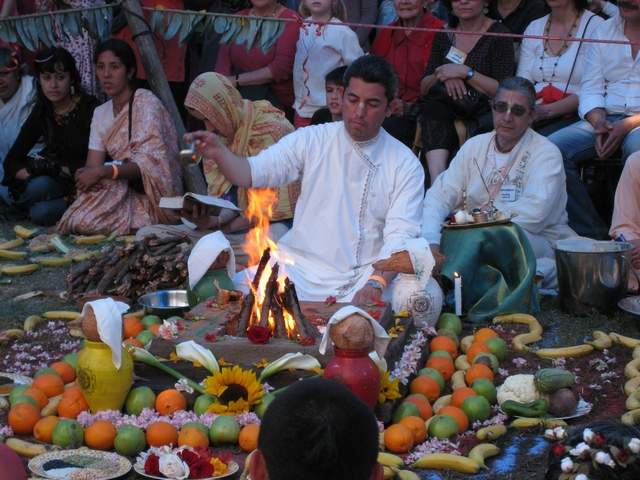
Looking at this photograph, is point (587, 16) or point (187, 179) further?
point (187, 179)

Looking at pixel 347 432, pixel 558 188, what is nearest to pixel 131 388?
pixel 347 432

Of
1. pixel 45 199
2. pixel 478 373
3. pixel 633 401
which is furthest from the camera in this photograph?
pixel 45 199

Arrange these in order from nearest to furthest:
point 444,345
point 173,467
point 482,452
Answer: point 173,467
point 482,452
point 444,345

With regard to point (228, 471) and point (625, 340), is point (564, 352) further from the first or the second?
point (228, 471)

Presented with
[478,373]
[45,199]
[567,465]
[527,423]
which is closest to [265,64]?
[45,199]

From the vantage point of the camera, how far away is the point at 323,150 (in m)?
6.75

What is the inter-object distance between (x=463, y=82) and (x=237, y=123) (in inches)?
73.2

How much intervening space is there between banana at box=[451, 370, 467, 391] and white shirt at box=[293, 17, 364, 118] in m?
3.99

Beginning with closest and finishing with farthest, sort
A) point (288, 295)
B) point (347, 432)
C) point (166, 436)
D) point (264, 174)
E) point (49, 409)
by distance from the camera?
1. point (347, 432)
2. point (166, 436)
3. point (49, 409)
4. point (288, 295)
5. point (264, 174)

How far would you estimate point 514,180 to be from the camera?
770 centimetres

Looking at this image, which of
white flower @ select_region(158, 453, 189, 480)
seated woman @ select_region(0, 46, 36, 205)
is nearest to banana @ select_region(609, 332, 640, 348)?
white flower @ select_region(158, 453, 189, 480)

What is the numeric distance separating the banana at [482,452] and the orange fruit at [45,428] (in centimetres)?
185

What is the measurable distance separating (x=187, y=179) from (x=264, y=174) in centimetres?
307

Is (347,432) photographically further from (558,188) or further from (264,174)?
(558,188)
